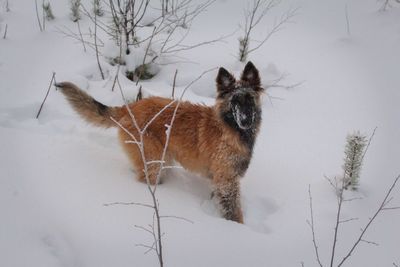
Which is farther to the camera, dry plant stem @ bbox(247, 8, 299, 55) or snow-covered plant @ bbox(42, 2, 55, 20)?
dry plant stem @ bbox(247, 8, 299, 55)

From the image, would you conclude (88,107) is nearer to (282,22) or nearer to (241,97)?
(241,97)

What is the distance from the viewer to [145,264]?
9.19 ft

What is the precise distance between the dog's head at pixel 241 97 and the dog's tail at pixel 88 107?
111cm

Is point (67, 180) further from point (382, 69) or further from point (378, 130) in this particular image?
point (382, 69)

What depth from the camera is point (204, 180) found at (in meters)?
4.48

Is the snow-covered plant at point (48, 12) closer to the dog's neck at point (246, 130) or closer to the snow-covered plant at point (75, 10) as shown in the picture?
the snow-covered plant at point (75, 10)

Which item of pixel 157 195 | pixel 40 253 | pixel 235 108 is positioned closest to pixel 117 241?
pixel 40 253

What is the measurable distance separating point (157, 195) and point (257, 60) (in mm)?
3297

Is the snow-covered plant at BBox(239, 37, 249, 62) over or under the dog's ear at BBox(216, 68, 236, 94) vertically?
over

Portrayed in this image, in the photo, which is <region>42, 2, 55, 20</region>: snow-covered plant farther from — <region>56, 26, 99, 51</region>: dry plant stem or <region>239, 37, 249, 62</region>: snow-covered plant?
<region>239, 37, 249, 62</region>: snow-covered plant

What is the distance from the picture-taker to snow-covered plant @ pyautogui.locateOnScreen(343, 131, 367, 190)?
4.00 metres

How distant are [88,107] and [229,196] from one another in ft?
5.61

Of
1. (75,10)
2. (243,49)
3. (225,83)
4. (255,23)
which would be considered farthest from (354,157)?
(75,10)

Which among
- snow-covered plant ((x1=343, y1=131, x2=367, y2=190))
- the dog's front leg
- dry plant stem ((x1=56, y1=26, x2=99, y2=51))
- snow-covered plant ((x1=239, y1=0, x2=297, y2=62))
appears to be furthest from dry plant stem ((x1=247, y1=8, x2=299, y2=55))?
the dog's front leg
